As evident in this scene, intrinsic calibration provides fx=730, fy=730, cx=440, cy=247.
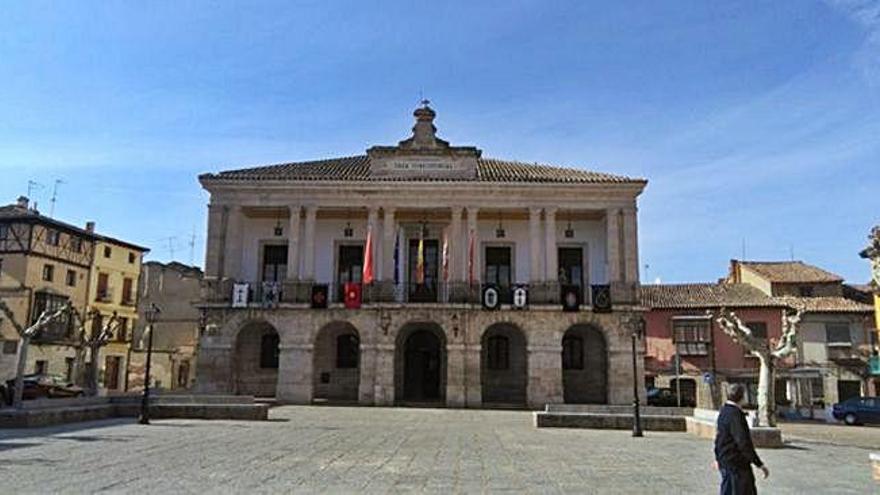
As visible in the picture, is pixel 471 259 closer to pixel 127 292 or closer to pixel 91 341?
pixel 91 341

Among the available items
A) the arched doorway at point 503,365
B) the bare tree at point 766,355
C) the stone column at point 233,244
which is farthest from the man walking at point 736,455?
the stone column at point 233,244

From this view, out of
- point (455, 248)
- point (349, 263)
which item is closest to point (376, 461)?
point (455, 248)

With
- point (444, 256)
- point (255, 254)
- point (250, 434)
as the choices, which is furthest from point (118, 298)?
point (250, 434)

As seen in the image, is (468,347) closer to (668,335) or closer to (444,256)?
(444,256)

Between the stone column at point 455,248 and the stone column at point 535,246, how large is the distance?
8.90 ft

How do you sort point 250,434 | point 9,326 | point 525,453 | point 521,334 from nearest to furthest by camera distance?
point 525,453, point 250,434, point 521,334, point 9,326

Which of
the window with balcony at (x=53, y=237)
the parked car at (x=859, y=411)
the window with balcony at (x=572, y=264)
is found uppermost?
the window with balcony at (x=53, y=237)

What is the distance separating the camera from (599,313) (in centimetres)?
2741

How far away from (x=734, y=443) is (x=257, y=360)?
25.3 m

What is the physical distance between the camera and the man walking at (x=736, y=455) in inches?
247

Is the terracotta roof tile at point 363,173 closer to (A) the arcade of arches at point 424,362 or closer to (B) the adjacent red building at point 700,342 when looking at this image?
(A) the arcade of arches at point 424,362

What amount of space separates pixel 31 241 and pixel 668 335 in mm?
32390

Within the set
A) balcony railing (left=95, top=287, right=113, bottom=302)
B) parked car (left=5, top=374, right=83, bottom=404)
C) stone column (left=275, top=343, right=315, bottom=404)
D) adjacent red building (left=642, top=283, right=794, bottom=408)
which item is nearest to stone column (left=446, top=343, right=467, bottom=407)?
stone column (left=275, top=343, right=315, bottom=404)

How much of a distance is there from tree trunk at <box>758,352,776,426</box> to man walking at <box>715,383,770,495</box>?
33.9 ft
